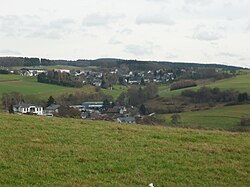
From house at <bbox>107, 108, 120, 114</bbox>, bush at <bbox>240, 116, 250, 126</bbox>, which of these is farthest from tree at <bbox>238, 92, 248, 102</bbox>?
house at <bbox>107, 108, 120, 114</bbox>

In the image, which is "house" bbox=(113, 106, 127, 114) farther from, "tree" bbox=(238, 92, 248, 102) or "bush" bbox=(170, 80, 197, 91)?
"bush" bbox=(170, 80, 197, 91)

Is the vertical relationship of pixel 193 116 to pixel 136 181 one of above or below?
below

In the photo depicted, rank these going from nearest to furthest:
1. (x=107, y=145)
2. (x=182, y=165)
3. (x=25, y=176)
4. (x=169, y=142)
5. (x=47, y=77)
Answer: (x=25, y=176) → (x=182, y=165) → (x=107, y=145) → (x=169, y=142) → (x=47, y=77)

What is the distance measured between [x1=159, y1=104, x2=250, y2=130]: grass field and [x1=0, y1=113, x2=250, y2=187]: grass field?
4286 cm

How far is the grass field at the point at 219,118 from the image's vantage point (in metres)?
60.2

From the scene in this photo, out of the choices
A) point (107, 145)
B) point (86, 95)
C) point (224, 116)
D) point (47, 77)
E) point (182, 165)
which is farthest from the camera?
point (47, 77)

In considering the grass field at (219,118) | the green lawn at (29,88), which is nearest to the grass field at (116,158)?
the grass field at (219,118)

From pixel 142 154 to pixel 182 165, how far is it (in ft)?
4.96

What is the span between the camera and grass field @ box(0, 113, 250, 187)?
10195 mm

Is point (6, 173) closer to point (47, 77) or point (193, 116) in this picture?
point (193, 116)

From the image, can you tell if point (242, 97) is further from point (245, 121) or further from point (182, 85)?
point (182, 85)

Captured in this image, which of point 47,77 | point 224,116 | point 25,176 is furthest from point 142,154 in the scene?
point 47,77

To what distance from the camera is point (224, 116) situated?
6875 cm

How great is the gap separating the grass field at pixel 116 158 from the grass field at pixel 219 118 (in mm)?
42857
